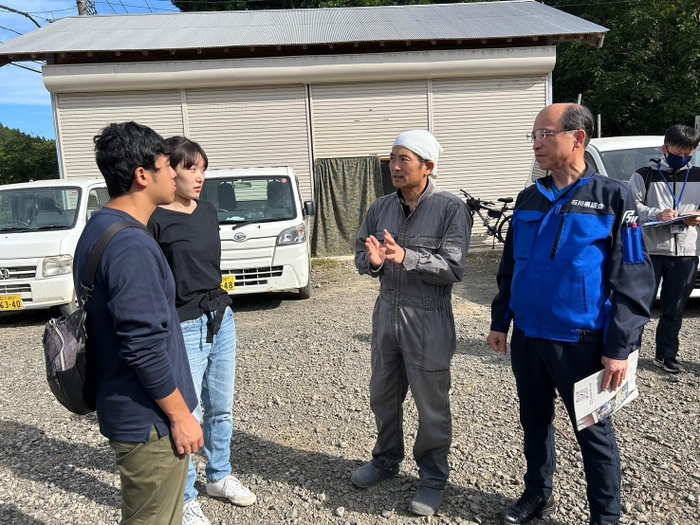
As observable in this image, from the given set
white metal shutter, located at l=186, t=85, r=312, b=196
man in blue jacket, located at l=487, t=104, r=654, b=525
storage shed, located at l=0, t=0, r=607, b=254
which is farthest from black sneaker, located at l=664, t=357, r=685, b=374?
white metal shutter, located at l=186, t=85, r=312, b=196

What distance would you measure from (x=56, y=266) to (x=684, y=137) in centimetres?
659

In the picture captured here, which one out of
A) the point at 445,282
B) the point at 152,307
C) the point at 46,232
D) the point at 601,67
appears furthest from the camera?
the point at 601,67

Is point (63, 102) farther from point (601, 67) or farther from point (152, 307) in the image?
point (601, 67)

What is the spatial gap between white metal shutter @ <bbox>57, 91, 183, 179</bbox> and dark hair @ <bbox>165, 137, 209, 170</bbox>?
9411mm

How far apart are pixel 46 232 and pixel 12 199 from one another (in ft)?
3.08

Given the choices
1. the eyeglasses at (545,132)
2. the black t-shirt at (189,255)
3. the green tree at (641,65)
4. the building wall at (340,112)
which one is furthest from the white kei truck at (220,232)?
the green tree at (641,65)

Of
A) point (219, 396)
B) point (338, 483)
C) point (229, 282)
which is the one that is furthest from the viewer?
point (229, 282)

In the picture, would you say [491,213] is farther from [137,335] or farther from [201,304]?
[137,335]

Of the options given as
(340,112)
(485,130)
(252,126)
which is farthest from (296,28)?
(485,130)

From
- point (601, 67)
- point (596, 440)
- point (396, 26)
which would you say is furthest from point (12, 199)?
point (601, 67)

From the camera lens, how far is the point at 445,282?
8.66ft

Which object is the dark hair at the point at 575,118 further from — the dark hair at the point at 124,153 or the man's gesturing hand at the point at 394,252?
the dark hair at the point at 124,153

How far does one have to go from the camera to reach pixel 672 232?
4336 mm

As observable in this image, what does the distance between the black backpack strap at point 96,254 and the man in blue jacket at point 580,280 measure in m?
1.72
